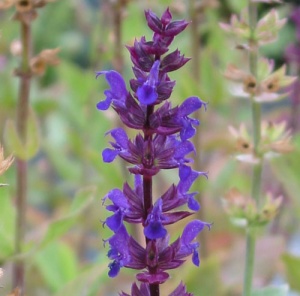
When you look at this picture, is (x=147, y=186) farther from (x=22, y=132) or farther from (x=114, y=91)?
(x=22, y=132)

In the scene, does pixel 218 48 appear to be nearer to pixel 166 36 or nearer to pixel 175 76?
pixel 175 76

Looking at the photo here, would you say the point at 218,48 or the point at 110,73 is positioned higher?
the point at 218,48

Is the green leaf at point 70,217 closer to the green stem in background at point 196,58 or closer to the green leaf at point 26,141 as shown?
the green leaf at point 26,141

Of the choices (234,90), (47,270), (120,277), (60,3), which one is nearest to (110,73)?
(234,90)

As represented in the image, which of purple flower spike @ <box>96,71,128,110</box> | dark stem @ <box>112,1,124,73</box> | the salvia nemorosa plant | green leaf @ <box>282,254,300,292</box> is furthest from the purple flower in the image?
dark stem @ <box>112,1,124,73</box>

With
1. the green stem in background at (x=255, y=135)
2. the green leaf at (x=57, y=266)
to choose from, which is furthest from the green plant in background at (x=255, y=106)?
the green leaf at (x=57, y=266)

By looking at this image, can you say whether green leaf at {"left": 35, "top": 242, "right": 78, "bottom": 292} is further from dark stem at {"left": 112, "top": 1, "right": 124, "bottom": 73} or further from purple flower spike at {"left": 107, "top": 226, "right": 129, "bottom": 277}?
purple flower spike at {"left": 107, "top": 226, "right": 129, "bottom": 277}
